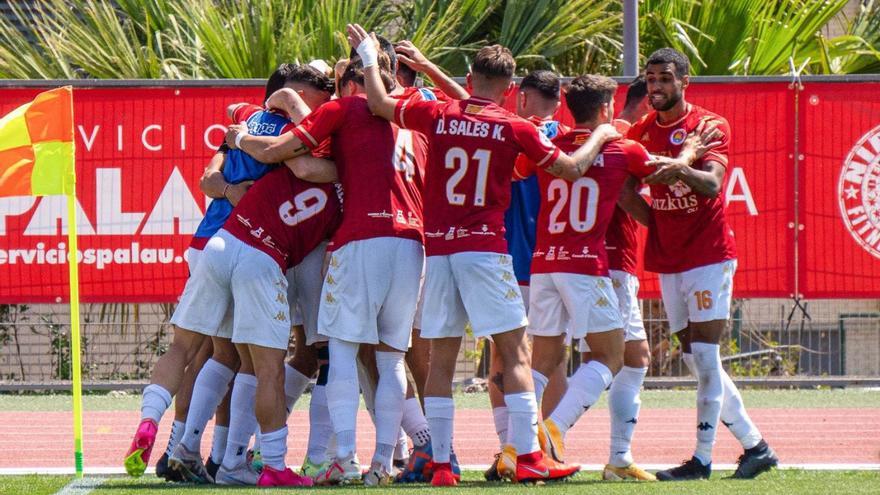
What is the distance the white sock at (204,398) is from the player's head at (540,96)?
220 centimetres

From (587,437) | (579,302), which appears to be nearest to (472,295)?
(579,302)

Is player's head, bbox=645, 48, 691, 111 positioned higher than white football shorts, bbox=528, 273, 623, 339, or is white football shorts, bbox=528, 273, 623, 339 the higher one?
player's head, bbox=645, 48, 691, 111

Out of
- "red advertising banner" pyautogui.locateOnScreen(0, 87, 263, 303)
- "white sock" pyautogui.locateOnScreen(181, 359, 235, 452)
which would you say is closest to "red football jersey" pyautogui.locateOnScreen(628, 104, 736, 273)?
"white sock" pyautogui.locateOnScreen(181, 359, 235, 452)

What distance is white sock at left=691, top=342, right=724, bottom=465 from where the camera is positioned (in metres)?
7.65

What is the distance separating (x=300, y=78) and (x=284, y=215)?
36.6 inches

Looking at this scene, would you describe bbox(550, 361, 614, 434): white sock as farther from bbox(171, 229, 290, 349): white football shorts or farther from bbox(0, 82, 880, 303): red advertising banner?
bbox(0, 82, 880, 303): red advertising banner

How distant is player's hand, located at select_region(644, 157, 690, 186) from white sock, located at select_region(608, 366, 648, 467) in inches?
41.8

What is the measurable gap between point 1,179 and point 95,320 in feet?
20.7

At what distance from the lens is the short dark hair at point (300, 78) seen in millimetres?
→ 7809

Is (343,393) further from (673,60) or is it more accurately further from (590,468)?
(673,60)

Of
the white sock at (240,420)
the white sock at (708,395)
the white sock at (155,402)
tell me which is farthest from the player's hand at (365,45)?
the white sock at (708,395)

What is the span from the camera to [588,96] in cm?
751

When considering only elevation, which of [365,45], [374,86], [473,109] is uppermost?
[365,45]

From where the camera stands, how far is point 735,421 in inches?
306
